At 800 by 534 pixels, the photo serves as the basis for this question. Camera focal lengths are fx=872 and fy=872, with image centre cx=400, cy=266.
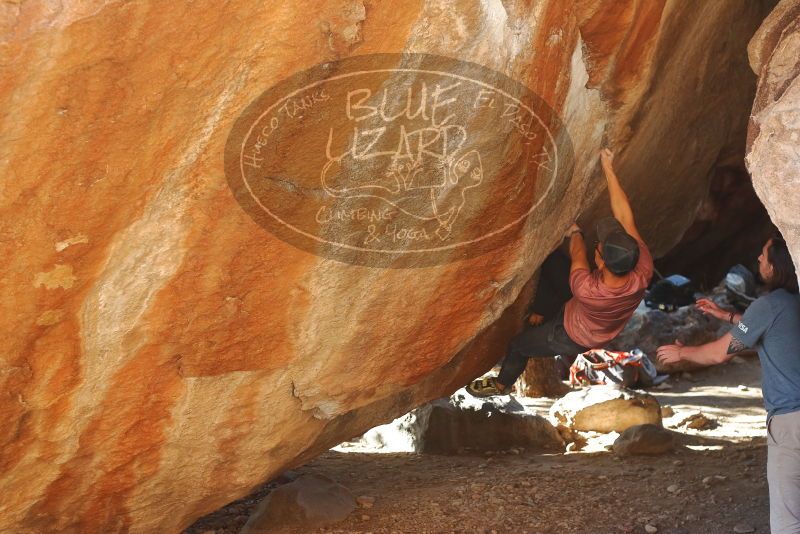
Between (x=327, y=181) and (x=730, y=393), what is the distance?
4932mm

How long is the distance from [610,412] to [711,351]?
2.33m

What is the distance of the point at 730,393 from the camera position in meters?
7.00

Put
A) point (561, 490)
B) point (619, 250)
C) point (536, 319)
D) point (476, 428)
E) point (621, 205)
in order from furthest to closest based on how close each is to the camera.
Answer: point (476, 428) → point (536, 319) → point (561, 490) → point (621, 205) → point (619, 250)

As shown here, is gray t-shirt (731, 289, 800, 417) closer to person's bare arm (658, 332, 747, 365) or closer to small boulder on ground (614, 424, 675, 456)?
person's bare arm (658, 332, 747, 365)

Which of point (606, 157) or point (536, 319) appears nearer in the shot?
point (606, 157)

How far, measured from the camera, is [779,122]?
3242 mm

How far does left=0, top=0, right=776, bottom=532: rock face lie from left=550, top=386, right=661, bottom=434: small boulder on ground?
69.4 inches

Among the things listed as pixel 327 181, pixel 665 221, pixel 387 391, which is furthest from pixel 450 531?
pixel 665 221

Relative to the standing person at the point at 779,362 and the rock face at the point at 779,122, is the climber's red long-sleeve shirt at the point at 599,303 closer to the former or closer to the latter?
the standing person at the point at 779,362

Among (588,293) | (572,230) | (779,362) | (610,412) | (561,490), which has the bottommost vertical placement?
(561,490)

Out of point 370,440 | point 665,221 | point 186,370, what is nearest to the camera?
point 186,370

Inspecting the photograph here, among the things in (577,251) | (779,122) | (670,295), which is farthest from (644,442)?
(670,295)

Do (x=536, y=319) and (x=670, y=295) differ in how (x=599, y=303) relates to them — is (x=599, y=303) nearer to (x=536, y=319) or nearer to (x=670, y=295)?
(x=536, y=319)

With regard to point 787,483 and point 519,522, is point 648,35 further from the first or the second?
point 519,522
